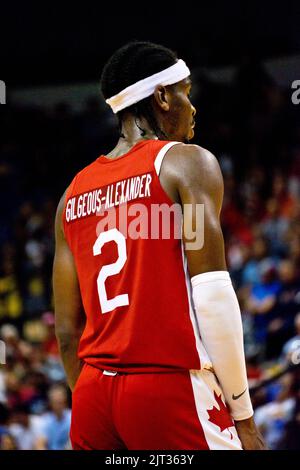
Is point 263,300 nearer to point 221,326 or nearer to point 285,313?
point 285,313

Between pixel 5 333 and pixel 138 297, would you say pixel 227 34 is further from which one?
pixel 138 297

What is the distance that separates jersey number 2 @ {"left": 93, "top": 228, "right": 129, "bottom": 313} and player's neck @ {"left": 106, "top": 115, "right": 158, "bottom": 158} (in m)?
0.30

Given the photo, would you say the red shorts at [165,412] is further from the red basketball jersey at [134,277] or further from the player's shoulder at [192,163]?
the player's shoulder at [192,163]

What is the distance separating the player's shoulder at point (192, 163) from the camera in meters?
2.58

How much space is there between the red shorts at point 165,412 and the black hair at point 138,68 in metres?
0.82

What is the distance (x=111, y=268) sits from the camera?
8.86ft

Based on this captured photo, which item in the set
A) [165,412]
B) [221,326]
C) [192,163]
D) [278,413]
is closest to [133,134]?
[192,163]

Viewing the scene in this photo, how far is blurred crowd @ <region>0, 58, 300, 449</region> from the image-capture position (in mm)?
7395

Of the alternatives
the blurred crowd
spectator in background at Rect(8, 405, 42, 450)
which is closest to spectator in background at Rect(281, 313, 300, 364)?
the blurred crowd

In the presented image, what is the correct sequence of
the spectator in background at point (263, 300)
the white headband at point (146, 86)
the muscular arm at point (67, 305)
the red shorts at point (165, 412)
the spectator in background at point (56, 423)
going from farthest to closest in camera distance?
the spectator in background at point (263, 300) < the spectator in background at point (56, 423) < the muscular arm at point (67, 305) < the white headband at point (146, 86) < the red shorts at point (165, 412)

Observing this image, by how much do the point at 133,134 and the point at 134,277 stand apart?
0.52 metres

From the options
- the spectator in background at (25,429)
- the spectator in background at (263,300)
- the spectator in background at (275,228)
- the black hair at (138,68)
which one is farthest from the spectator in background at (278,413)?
the black hair at (138,68)

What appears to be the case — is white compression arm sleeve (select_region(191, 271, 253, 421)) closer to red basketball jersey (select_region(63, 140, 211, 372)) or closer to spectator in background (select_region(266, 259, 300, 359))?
red basketball jersey (select_region(63, 140, 211, 372))
